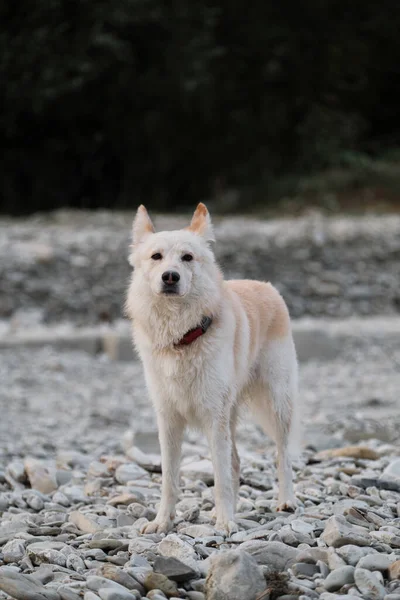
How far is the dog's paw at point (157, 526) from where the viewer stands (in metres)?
4.24

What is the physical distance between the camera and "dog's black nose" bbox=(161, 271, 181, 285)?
401 centimetres

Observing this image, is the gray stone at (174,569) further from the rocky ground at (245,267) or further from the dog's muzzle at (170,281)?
the rocky ground at (245,267)

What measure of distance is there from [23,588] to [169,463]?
1212mm

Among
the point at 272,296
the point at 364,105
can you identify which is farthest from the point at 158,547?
the point at 364,105

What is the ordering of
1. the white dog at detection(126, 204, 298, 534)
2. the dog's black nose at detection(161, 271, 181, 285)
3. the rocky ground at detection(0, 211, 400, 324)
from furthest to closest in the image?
1. the rocky ground at detection(0, 211, 400, 324)
2. the white dog at detection(126, 204, 298, 534)
3. the dog's black nose at detection(161, 271, 181, 285)

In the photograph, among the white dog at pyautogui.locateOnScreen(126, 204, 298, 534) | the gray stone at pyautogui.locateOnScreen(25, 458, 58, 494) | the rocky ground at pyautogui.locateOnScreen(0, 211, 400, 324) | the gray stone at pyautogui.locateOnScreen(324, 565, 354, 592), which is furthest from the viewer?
the rocky ground at pyautogui.locateOnScreen(0, 211, 400, 324)

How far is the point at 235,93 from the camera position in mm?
26766

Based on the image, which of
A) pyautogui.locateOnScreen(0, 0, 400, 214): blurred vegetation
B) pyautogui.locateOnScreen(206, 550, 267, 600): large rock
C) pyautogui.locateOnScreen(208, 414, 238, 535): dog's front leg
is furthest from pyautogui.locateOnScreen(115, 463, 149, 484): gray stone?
pyautogui.locateOnScreen(0, 0, 400, 214): blurred vegetation

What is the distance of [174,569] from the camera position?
3.45 metres

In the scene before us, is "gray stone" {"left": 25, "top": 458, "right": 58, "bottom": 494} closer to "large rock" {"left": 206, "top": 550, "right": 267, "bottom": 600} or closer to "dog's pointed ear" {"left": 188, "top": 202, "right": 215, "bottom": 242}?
"dog's pointed ear" {"left": 188, "top": 202, "right": 215, "bottom": 242}

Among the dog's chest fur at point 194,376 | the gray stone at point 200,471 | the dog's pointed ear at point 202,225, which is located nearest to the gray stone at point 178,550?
the dog's chest fur at point 194,376

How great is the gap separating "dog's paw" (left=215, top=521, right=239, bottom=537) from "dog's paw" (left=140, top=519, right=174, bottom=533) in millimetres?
249

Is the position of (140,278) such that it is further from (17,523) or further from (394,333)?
(394,333)

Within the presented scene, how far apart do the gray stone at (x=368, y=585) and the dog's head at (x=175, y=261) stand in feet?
4.52
